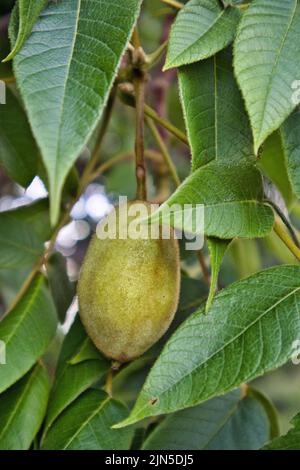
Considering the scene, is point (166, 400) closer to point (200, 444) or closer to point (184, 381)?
point (184, 381)

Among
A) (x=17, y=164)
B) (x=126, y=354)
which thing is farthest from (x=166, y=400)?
(x=17, y=164)

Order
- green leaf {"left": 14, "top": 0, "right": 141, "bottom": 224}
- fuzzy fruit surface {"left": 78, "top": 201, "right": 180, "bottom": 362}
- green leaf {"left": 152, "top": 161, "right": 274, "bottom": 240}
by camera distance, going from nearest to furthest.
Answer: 1. green leaf {"left": 14, "top": 0, "right": 141, "bottom": 224}
2. green leaf {"left": 152, "top": 161, "right": 274, "bottom": 240}
3. fuzzy fruit surface {"left": 78, "top": 201, "right": 180, "bottom": 362}

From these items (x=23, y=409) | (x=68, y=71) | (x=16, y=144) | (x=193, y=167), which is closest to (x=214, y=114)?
(x=193, y=167)

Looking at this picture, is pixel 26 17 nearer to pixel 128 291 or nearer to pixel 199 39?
pixel 199 39

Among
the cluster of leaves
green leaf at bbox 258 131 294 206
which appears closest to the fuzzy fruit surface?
the cluster of leaves

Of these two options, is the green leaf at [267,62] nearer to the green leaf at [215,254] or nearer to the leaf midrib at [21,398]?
the green leaf at [215,254]

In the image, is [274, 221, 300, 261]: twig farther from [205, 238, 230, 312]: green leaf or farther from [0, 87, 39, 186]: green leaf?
[0, 87, 39, 186]: green leaf

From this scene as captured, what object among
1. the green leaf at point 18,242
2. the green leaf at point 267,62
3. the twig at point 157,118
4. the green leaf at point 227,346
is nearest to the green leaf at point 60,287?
the green leaf at point 18,242

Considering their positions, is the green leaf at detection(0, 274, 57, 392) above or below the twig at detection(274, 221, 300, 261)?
below
